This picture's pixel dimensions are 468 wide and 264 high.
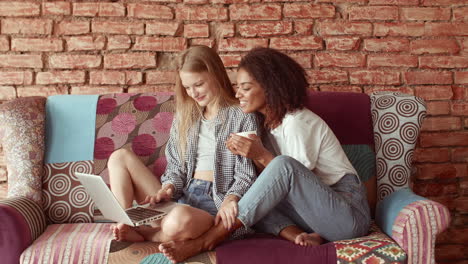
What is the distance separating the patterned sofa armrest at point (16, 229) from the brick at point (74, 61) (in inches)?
32.2

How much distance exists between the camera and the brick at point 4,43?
232 cm

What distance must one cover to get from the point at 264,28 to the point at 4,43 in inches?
52.3

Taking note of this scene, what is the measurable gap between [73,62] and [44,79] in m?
0.17

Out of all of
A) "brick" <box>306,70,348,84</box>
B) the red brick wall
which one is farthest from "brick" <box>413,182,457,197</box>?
"brick" <box>306,70,348,84</box>

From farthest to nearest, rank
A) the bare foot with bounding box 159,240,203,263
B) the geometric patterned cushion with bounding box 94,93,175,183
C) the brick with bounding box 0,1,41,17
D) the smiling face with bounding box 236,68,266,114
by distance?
the brick with bounding box 0,1,41,17 → the geometric patterned cushion with bounding box 94,93,175,183 → the smiling face with bounding box 236,68,266,114 → the bare foot with bounding box 159,240,203,263

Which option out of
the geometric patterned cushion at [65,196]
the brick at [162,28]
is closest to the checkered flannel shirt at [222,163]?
the geometric patterned cushion at [65,196]

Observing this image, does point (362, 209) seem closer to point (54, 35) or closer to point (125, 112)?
point (125, 112)

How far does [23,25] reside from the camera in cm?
232

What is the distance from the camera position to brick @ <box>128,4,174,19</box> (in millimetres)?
2346

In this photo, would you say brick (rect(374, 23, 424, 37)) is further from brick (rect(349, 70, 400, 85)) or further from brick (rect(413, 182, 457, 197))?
brick (rect(413, 182, 457, 197))

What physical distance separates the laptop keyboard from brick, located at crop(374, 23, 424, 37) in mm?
1532

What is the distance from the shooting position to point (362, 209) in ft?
5.51

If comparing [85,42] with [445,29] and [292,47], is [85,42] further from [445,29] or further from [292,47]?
[445,29]

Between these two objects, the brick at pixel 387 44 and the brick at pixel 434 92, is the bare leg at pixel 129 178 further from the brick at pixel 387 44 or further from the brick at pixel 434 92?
the brick at pixel 434 92
